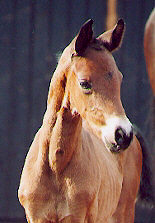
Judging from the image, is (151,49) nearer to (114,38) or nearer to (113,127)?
(113,127)

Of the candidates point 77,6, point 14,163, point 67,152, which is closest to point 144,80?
point 77,6

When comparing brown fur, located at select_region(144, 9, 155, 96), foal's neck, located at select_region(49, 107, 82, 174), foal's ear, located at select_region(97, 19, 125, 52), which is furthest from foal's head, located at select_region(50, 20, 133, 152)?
brown fur, located at select_region(144, 9, 155, 96)

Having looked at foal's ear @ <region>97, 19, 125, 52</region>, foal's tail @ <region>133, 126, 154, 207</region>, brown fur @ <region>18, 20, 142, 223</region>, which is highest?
foal's ear @ <region>97, 19, 125, 52</region>

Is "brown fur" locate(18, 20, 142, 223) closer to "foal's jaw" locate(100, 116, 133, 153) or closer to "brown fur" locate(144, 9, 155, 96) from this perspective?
"foal's jaw" locate(100, 116, 133, 153)

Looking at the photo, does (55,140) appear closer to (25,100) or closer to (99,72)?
(99,72)

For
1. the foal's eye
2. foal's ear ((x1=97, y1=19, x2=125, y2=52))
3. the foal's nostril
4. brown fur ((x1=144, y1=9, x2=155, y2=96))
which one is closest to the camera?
brown fur ((x1=144, y1=9, x2=155, y2=96))

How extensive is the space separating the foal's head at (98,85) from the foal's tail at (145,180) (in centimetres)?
163

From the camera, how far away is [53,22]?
512 centimetres

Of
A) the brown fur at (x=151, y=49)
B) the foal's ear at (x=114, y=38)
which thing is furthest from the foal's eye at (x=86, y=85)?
the brown fur at (x=151, y=49)

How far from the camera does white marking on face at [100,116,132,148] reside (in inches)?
90.4

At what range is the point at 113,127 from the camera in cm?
231

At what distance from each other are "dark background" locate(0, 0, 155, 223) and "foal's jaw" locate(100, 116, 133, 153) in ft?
9.10

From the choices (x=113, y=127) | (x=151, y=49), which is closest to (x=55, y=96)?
(x=113, y=127)

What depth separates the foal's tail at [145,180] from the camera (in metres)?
3.97
